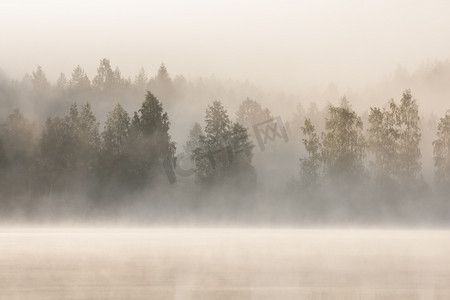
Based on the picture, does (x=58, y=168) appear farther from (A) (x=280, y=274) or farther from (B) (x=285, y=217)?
(A) (x=280, y=274)

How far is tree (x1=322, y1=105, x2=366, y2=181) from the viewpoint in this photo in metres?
112

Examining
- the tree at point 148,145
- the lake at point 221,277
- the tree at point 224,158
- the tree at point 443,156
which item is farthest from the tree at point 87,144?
the lake at point 221,277

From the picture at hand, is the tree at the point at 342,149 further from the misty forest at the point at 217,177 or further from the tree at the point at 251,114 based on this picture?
the tree at the point at 251,114

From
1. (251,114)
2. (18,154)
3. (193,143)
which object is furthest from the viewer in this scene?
(251,114)

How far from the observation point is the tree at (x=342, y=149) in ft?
366

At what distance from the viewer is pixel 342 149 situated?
11325 cm

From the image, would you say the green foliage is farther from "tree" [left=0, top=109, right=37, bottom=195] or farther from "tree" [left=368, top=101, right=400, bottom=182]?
"tree" [left=0, top=109, right=37, bottom=195]

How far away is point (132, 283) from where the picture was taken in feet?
63.9

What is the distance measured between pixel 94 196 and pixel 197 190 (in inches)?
599

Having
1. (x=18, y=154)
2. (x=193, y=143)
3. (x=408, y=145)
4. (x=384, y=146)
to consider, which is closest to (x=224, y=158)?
(x=384, y=146)

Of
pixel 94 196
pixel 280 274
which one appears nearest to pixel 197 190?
pixel 94 196

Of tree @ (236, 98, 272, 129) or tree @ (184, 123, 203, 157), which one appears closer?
tree @ (184, 123, 203, 157)

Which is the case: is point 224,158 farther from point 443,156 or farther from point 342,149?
point 443,156

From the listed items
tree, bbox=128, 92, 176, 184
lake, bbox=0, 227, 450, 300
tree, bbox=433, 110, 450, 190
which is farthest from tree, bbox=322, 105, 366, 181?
lake, bbox=0, 227, 450, 300
